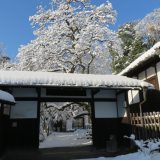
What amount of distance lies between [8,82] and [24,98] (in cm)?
165

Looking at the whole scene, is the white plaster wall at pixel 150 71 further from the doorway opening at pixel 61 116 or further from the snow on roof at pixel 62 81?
the doorway opening at pixel 61 116

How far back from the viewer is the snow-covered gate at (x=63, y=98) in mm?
11266

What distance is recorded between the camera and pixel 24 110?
38.9 ft

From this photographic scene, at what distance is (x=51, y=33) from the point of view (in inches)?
857

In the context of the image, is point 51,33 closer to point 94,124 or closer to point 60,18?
point 60,18

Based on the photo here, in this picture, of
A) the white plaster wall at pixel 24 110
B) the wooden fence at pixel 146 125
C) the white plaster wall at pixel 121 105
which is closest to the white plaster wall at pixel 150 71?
the white plaster wall at pixel 121 105

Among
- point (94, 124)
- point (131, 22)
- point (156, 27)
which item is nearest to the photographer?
point (94, 124)

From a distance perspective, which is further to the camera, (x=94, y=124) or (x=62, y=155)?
(x=94, y=124)

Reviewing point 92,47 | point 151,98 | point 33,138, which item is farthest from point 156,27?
point 33,138

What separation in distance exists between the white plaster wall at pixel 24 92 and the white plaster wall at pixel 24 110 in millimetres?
344

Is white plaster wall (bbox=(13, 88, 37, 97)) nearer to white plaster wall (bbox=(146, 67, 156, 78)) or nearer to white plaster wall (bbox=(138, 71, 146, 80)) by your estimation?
white plaster wall (bbox=(146, 67, 156, 78))

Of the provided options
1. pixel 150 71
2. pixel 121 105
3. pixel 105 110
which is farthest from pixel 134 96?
pixel 105 110

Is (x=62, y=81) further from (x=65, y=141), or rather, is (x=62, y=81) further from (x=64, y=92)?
(x=65, y=141)

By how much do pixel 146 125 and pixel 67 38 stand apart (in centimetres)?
1335
